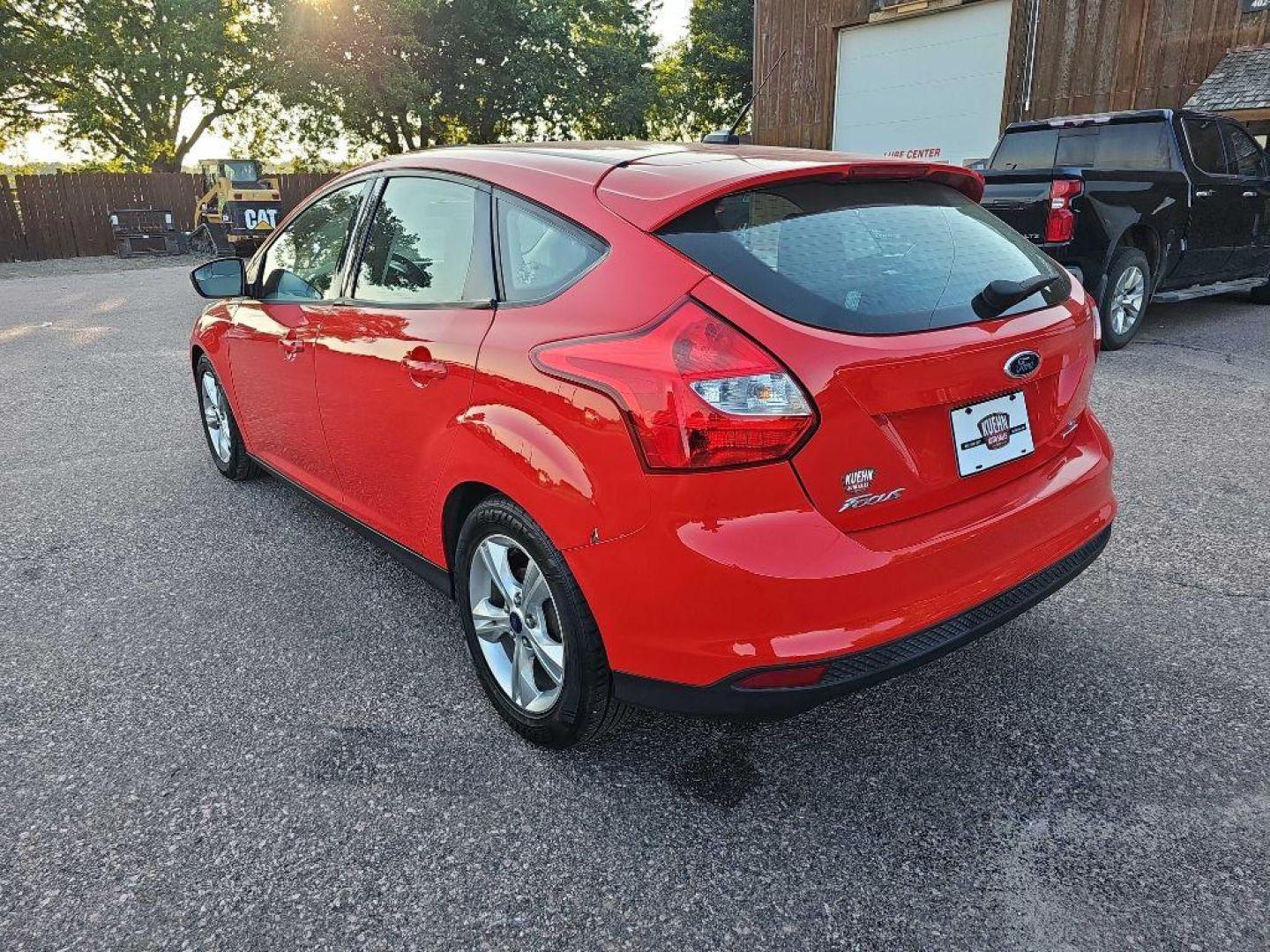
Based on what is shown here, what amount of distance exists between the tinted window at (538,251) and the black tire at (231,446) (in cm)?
256

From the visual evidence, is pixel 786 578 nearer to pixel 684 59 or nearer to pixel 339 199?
pixel 339 199

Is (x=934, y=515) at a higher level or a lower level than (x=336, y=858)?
higher

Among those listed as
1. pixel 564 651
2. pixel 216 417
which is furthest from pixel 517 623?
pixel 216 417

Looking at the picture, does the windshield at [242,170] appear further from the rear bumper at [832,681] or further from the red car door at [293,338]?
the rear bumper at [832,681]

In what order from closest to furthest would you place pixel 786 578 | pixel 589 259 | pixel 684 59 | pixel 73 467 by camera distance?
1. pixel 786 578
2. pixel 589 259
3. pixel 73 467
4. pixel 684 59

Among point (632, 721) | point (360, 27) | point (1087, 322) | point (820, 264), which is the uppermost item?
point (360, 27)

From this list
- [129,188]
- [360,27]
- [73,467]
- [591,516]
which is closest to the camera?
[591,516]

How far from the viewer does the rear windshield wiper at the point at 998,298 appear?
7.36 ft

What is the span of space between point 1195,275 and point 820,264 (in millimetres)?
7907

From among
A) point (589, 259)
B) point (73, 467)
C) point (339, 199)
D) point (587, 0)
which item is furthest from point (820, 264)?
point (587, 0)

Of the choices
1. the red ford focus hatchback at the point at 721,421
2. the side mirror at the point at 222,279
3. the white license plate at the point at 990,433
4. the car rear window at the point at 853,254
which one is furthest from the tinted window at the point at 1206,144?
the side mirror at the point at 222,279

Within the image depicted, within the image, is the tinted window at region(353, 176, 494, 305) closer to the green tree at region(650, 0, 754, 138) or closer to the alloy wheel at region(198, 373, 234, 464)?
the alloy wheel at region(198, 373, 234, 464)

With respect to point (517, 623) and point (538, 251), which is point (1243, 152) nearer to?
point (538, 251)

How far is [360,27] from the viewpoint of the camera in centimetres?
2939
